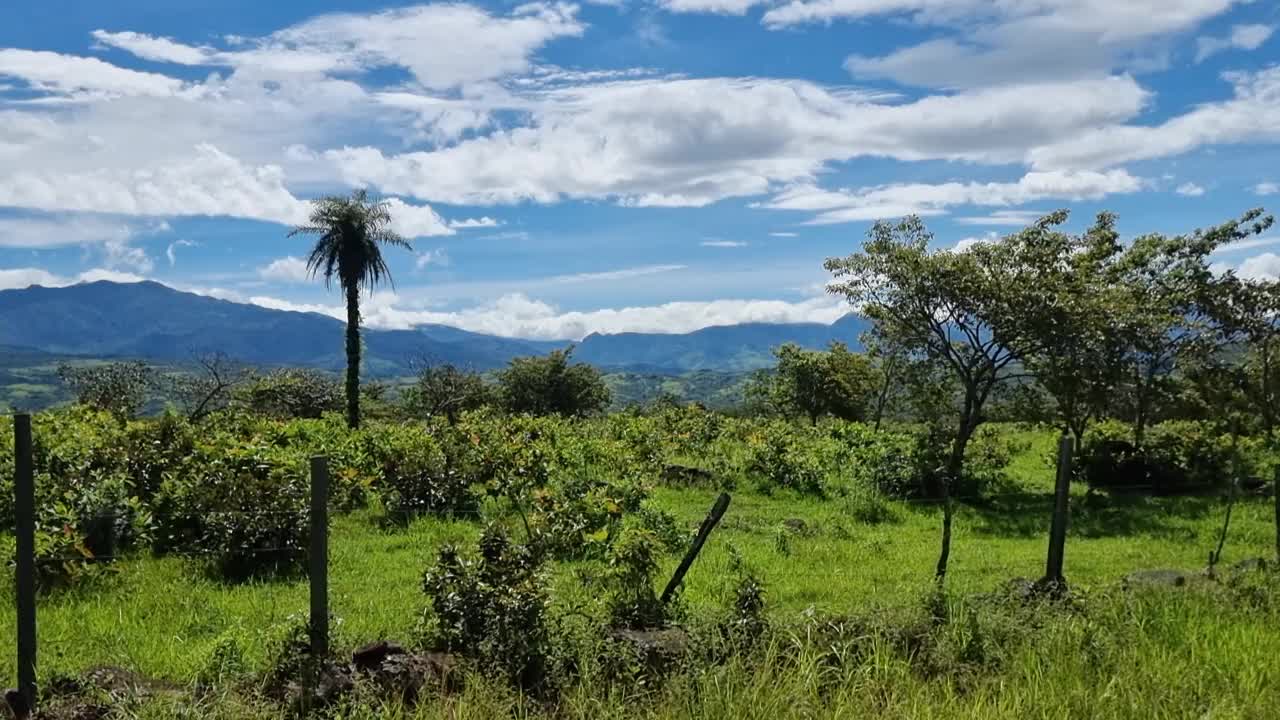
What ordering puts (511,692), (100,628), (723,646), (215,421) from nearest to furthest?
1. (511,692)
2. (723,646)
3. (100,628)
4. (215,421)

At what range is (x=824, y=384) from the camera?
2063 inches

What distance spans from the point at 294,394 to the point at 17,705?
53.1 m

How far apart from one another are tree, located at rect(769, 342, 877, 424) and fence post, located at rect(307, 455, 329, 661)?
46588mm

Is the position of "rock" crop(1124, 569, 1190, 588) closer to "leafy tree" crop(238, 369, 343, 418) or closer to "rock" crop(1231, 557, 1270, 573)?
"rock" crop(1231, 557, 1270, 573)

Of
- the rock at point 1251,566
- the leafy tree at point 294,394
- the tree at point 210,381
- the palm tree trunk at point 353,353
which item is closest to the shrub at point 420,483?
the rock at point 1251,566

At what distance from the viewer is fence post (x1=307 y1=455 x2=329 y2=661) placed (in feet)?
20.9

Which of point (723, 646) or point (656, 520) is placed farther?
point (656, 520)

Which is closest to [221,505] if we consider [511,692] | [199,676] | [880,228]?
[199,676]

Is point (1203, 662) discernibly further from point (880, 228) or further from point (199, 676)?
point (880, 228)

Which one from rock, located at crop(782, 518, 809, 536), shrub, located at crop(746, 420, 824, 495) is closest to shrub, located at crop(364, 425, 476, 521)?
rock, located at crop(782, 518, 809, 536)

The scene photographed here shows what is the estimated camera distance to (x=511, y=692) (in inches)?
245

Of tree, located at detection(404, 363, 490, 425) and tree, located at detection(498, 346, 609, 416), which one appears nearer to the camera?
tree, located at detection(404, 363, 490, 425)

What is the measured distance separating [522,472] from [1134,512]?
12.3 meters

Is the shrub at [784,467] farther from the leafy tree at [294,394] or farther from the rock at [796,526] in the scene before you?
the leafy tree at [294,394]
